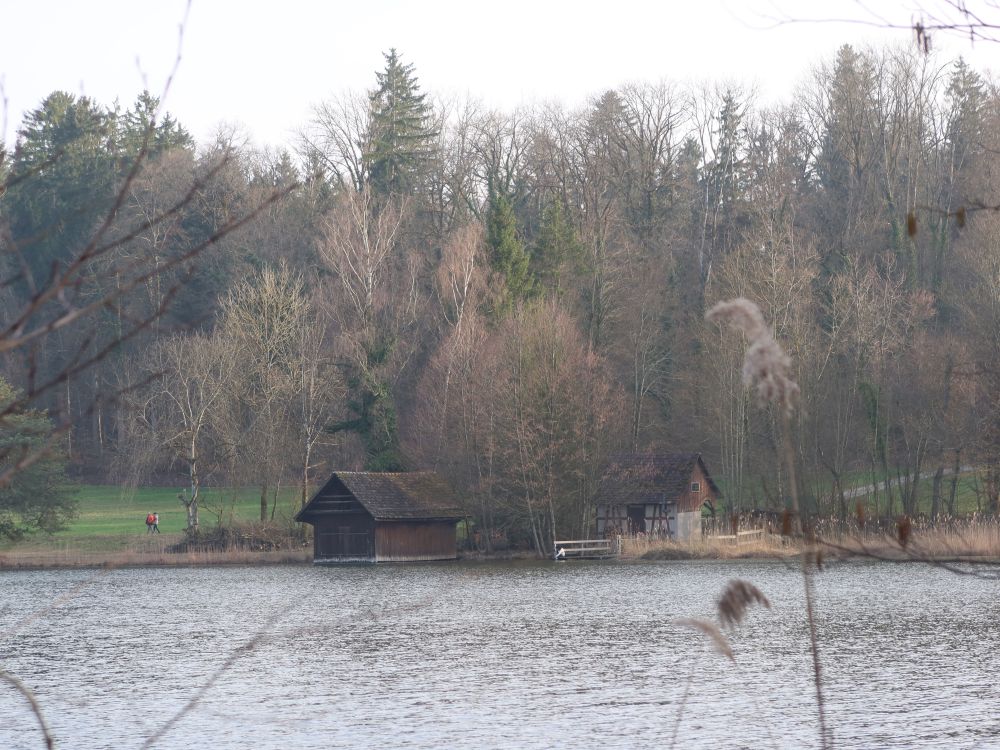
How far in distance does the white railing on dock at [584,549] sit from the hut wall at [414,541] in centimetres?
461

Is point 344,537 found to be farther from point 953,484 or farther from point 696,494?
point 953,484

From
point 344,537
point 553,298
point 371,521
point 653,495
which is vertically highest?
point 553,298

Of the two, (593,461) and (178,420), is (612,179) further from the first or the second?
(178,420)

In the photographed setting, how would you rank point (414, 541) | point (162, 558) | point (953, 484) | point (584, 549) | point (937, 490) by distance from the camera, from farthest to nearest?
point (414, 541)
point (937, 490)
point (953, 484)
point (162, 558)
point (584, 549)

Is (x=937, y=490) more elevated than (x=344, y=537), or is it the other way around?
(x=937, y=490)

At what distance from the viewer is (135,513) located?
204 ft

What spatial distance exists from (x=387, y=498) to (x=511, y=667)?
93.7ft

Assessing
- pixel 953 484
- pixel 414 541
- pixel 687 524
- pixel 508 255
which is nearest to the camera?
pixel 953 484

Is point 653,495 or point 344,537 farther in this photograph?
point 653,495

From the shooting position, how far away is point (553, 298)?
185 feet

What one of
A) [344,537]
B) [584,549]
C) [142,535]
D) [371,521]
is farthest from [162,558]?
[584,549]

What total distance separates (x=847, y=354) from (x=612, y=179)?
59.9 ft

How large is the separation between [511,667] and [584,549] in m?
27.3

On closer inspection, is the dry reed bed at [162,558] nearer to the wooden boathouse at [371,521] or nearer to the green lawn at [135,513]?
the wooden boathouse at [371,521]
